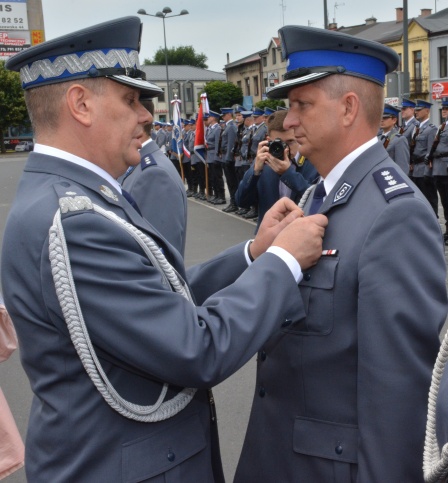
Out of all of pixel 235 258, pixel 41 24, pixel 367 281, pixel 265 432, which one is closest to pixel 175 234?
pixel 235 258

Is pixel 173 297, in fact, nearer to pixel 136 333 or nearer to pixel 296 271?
pixel 136 333

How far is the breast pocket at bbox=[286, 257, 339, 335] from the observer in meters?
1.86

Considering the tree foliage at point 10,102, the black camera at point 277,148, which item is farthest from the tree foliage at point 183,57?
the black camera at point 277,148

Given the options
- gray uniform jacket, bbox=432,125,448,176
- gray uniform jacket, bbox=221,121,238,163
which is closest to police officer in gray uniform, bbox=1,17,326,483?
gray uniform jacket, bbox=432,125,448,176

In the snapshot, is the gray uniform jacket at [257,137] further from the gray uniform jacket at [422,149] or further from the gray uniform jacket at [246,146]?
the gray uniform jacket at [422,149]

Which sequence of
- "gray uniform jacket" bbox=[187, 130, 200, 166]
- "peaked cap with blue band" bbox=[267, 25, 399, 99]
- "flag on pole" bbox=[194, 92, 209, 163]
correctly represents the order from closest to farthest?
"peaked cap with blue band" bbox=[267, 25, 399, 99]
"flag on pole" bbox=[194, 92, 209, 163]
"gray uniform jacket" bbox=[187, 130, 200, 166]

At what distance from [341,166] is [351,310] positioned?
1.49ft

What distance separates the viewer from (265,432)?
6.85 feet

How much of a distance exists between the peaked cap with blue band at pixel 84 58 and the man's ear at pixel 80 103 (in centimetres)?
3

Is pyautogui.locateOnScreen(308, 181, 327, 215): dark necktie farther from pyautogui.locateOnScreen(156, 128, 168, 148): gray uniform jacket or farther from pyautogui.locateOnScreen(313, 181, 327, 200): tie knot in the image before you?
pyautogui.locateOnScreen(156, 128, 168, 148): gray uniform jacket

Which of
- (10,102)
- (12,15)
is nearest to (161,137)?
(12,15)

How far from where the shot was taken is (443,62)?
45.4m

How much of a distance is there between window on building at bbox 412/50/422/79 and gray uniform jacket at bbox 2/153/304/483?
1903 inches

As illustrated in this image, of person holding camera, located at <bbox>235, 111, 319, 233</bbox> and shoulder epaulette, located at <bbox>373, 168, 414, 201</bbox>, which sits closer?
shoulder epaulette, located at <bbox>373, 168, 414, 201</bbox>
